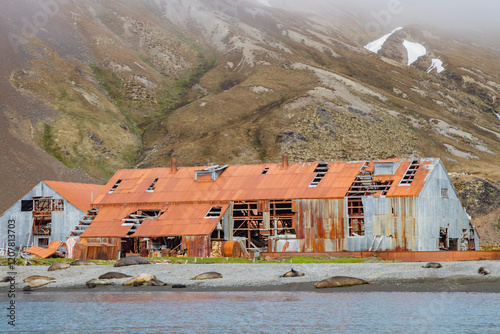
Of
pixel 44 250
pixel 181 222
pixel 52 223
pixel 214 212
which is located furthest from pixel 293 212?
pixel 52 223

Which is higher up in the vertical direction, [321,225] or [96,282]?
[321,225]

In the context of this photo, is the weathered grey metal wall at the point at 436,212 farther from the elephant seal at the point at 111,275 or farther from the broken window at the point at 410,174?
the elephant seal at the point at 111,275

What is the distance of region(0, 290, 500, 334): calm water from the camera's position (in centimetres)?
3200

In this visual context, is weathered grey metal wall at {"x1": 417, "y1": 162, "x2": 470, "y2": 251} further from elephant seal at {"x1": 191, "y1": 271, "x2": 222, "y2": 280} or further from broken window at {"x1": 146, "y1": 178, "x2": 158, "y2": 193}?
broken window at {"x1": 146, "y1": 178, "x2": 158, "y2": 193}

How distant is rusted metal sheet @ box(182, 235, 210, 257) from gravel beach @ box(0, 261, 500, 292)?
28.2ft

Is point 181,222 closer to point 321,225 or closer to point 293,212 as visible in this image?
point 293,212

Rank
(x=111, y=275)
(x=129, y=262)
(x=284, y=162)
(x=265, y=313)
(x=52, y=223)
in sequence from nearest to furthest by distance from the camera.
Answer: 1. (x=265, y=313)
2. (x=111, y=275)
3. (x=129, y=262)
4. (x=284, y=162)
5. (x=52, y=223)

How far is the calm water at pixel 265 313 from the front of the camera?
1260 inches

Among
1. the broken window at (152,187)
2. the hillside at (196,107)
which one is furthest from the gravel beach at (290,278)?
the hillside at (196,107)

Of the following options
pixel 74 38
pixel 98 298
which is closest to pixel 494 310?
pixel 98 298

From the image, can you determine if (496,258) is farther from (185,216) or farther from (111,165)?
(111,165)

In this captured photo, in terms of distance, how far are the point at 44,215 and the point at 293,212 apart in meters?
29.2

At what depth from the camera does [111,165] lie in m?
128

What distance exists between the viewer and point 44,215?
78562mm
